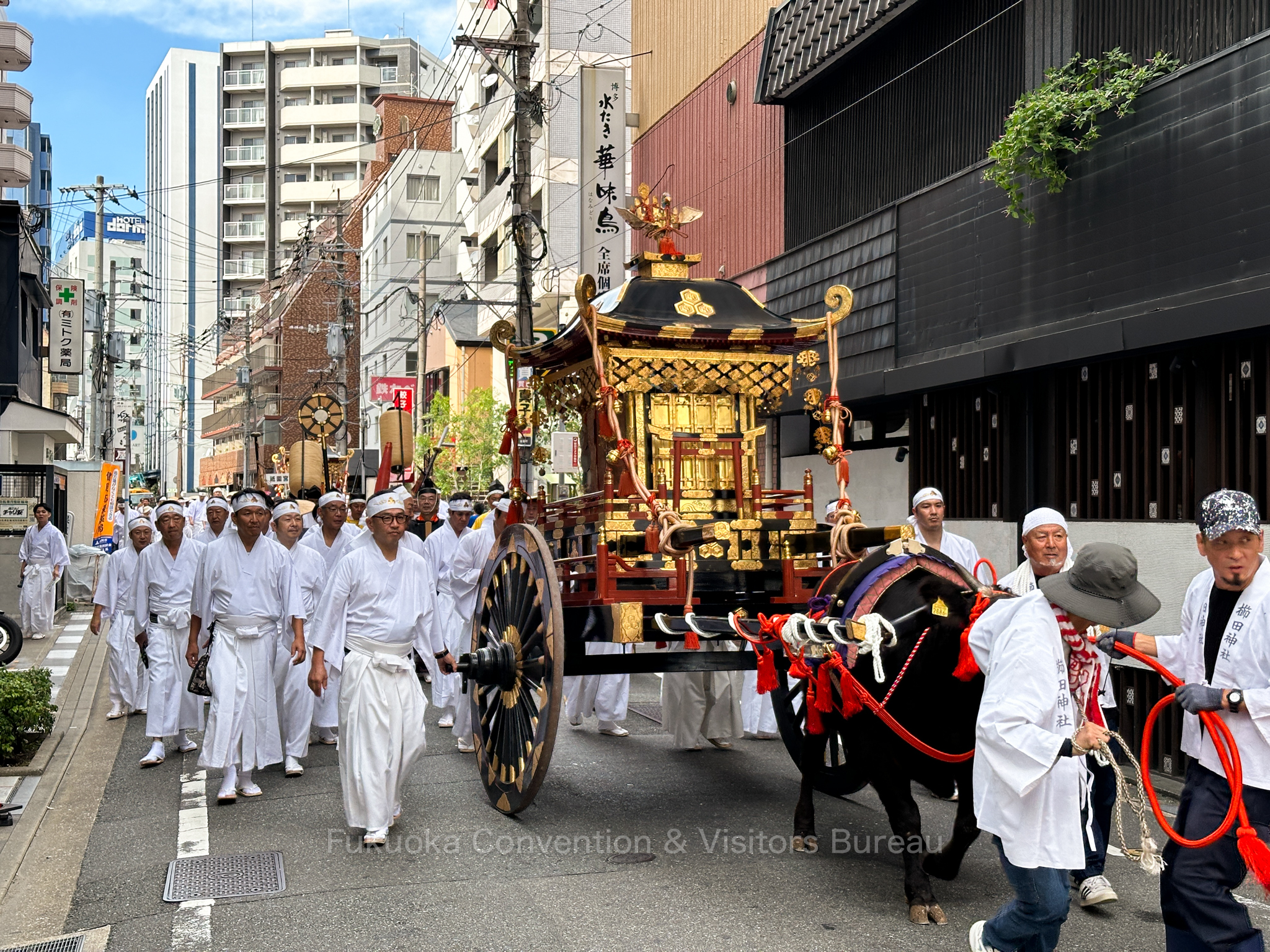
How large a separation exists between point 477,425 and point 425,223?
2056 centimetres

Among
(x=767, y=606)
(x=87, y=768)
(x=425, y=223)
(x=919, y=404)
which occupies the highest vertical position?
(x=425, y=223)

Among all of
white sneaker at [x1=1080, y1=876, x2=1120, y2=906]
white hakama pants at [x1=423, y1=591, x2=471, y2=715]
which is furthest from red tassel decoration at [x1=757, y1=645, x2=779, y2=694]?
white hakama pants at [x1=423, y1=591, x2=471, y2=715]

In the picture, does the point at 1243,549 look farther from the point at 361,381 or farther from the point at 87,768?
the point at 361,381

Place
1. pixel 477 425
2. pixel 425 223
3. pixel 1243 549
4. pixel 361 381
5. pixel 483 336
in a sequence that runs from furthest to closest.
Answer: pixel 361 381 → pixel 425 223 → pixel 483 336 → pixel 477 425 → pixel 1243 549

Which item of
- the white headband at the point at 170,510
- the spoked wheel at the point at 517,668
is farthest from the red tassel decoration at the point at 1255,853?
the white headband at the point at 170,510

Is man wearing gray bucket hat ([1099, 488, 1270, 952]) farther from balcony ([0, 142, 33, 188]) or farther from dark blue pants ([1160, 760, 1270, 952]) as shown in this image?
balcony ([0, 142, 33, 188])

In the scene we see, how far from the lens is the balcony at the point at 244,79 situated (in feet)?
266

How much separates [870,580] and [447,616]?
6.52 meters

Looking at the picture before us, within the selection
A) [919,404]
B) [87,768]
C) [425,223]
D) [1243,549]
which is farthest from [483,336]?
[1243,549]

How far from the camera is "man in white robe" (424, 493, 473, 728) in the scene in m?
10.5

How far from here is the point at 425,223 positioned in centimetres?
4991

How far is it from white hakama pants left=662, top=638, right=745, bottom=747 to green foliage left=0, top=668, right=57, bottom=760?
4576 mm

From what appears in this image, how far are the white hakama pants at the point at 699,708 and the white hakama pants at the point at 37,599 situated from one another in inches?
477

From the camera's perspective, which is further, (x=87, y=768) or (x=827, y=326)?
(x=87, y=768)
